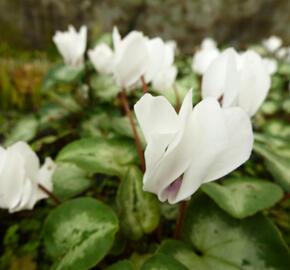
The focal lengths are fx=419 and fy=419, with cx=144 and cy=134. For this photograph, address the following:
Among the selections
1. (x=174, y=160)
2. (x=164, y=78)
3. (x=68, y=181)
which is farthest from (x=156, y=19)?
(x=174, y=160)

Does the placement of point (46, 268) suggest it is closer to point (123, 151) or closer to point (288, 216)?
point (123, 151)

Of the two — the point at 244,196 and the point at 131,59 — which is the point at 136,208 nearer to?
the point at 244,196

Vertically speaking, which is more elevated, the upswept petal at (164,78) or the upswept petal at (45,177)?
the upswept petal at (164,78)

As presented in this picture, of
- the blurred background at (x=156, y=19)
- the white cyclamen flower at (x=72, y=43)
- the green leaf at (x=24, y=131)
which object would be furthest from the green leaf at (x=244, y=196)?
the blurred background at (x=156, y=19)

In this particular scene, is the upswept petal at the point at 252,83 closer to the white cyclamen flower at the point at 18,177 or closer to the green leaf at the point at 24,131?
the white cyclamen flower at the point at 18,177

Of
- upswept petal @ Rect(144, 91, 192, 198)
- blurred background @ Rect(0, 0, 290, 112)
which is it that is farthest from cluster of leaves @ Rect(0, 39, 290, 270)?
blurred background @ Rect(0, 0, 290, 112)

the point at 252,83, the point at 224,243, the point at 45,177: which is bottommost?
the point at 224,243
